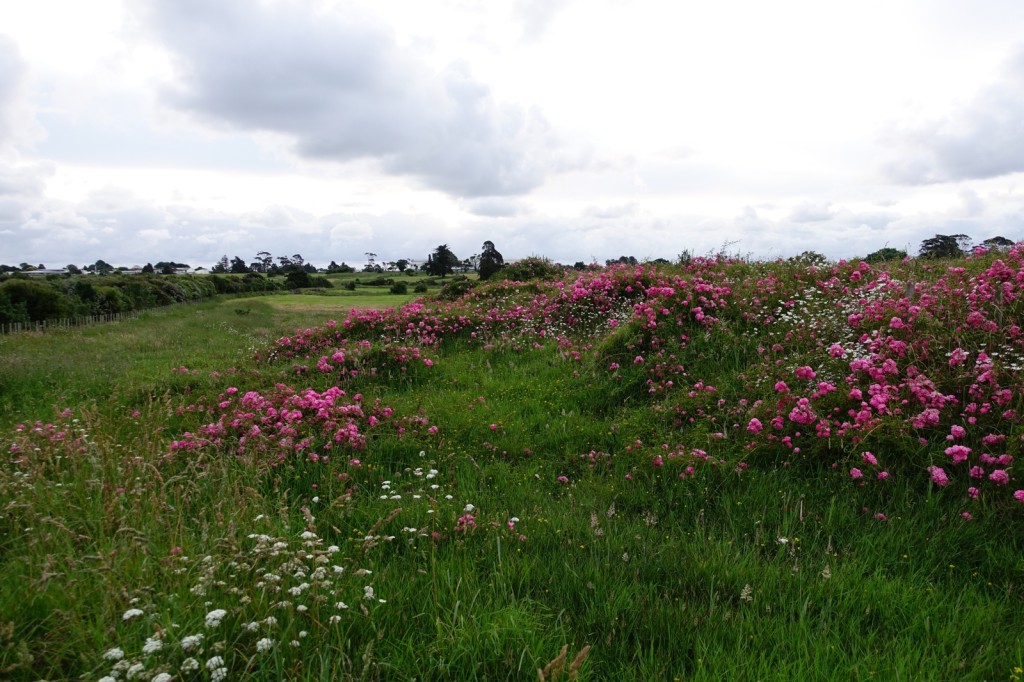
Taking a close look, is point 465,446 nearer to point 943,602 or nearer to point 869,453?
point 869,453

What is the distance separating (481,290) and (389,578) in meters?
14.7

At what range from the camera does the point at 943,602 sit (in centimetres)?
328

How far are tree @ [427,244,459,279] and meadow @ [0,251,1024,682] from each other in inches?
2659

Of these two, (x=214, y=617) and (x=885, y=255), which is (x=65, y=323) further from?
(x=885, y=255)

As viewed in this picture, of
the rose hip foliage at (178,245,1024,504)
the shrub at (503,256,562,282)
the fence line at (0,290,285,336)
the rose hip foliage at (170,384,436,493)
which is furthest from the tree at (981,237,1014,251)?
the fence line at (0,290,285,336)

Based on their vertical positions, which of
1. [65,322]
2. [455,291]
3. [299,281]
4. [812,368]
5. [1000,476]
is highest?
[299,281]

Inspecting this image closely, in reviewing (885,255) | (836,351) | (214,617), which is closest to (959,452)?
(836,351)

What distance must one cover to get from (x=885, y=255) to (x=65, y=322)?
128 feet

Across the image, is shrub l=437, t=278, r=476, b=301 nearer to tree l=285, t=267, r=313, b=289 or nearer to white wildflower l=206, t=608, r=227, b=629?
white wildflower l=206, t=608, r=227, b=629

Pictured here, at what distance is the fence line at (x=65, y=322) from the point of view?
26.7 meters

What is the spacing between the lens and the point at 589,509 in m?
4.88

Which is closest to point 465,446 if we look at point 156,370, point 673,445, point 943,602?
point 673,445

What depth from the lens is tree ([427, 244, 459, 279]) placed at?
2995 inches

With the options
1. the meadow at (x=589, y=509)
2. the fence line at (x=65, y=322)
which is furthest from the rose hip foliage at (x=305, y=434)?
the fence line at (x=65, y=322)
